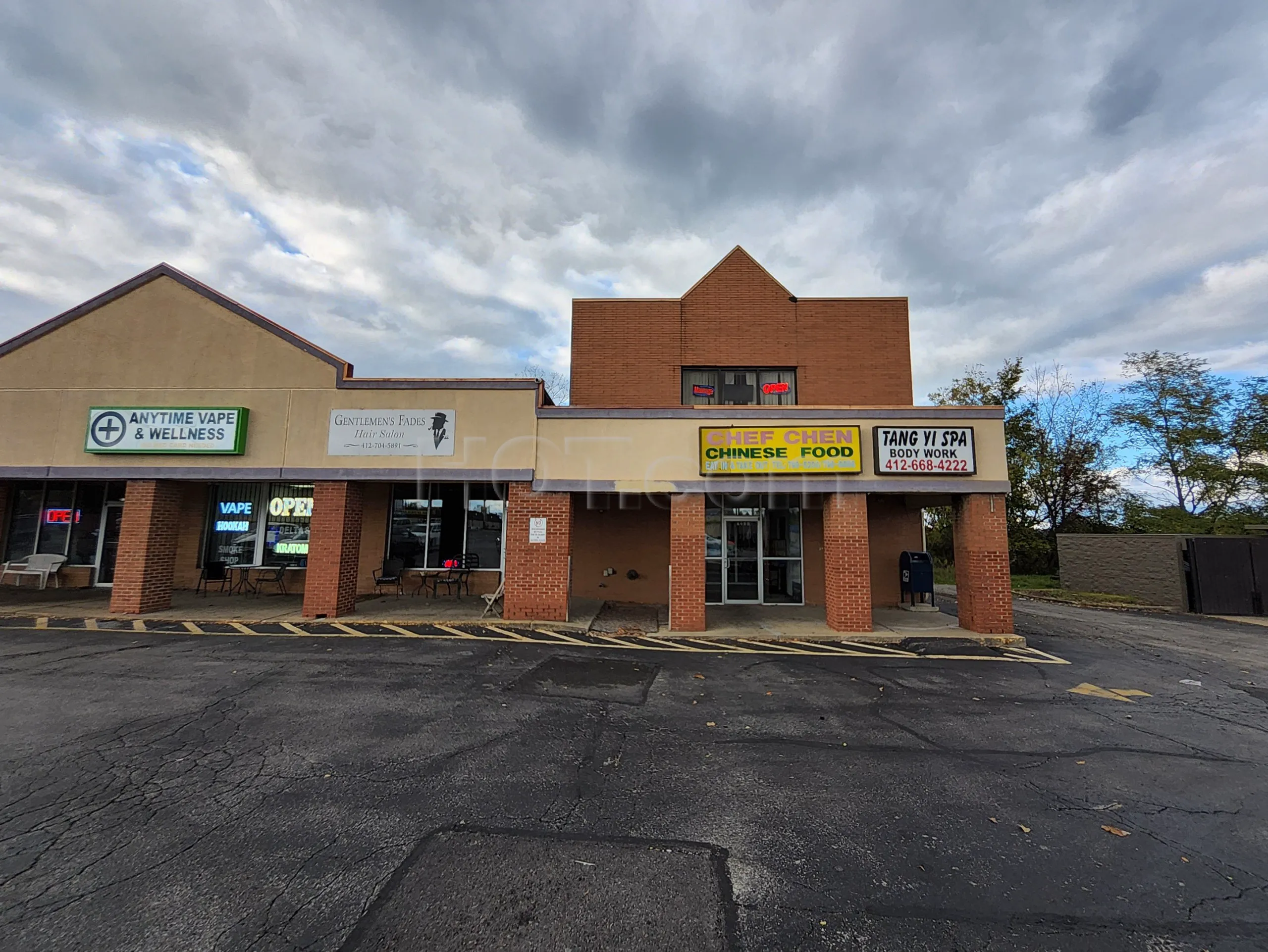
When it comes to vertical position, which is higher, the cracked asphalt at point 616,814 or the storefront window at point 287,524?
the storefront window at point 287,524

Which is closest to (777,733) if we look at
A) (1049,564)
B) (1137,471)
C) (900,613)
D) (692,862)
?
(692,862)

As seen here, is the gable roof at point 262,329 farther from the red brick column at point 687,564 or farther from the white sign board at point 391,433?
the red brick column at point 687,564

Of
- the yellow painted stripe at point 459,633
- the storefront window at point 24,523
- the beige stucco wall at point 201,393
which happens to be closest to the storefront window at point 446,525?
the beige stucco wall at point 201,393

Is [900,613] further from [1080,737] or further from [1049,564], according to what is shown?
[1049,564]

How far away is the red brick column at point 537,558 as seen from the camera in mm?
11430

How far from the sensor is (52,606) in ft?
39.1

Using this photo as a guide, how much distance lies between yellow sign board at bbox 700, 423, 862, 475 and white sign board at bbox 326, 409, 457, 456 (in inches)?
223

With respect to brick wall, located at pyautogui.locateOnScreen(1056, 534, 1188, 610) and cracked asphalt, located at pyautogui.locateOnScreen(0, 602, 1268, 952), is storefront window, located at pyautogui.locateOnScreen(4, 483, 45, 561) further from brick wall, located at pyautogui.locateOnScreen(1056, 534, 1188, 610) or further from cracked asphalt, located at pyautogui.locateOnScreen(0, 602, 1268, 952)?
brick wall, located at pyautogui.locateOnScreen(1056, 534, 1188, 610)

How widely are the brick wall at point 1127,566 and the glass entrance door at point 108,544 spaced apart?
30.7 metres

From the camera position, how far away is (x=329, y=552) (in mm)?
11508

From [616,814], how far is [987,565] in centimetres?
1016

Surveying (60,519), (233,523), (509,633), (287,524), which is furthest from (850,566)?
(60,519)

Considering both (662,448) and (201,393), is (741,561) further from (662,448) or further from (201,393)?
(201,393)

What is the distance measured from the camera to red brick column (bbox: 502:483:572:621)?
11430 mm
